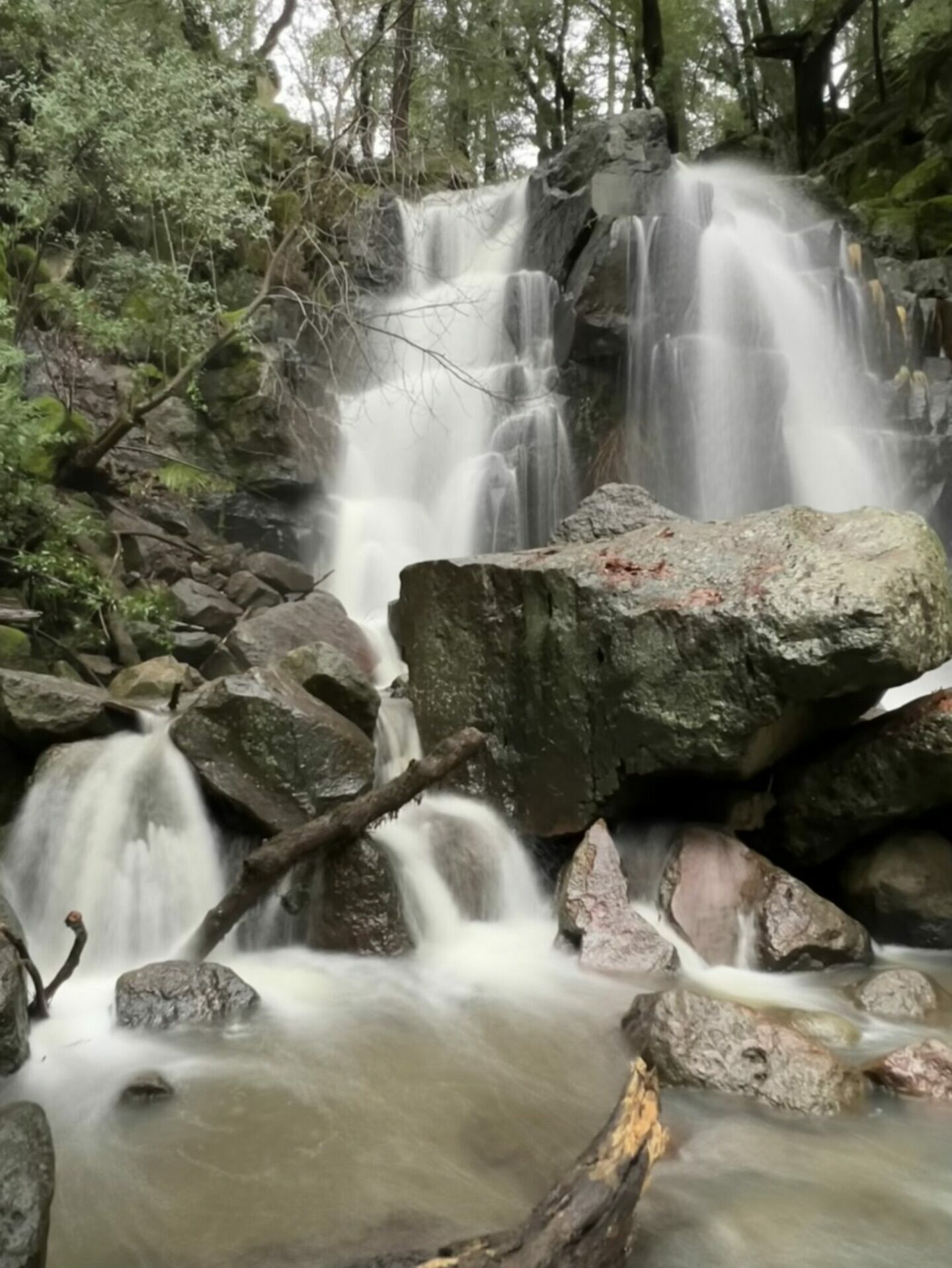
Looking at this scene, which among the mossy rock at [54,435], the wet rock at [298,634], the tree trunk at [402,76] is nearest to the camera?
the wet rock at [298,634]

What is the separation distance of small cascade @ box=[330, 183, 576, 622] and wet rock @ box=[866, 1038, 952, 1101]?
7.56 meters

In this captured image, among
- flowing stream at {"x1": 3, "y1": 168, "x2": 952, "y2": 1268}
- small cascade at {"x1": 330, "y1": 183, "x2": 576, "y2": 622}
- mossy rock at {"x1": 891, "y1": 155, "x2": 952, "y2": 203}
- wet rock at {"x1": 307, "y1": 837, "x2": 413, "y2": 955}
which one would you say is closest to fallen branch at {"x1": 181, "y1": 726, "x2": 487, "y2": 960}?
wet rock at {"x1": 307, "y1": 837, "x2": 413, "y2": 955}

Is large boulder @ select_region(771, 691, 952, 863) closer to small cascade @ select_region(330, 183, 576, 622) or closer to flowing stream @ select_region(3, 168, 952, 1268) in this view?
flowing stream @ select_region(3, 168, 952, 1268)

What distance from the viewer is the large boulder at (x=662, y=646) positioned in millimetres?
5051

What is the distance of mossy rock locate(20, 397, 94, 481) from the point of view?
870cm

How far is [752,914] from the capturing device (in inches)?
209

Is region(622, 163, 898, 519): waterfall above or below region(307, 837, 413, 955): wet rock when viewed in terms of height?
above

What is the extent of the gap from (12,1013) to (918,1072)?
11.7 feet

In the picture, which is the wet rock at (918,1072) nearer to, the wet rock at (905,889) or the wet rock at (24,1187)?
the wet rock at (905,889)

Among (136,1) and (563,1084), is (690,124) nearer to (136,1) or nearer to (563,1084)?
(136,1)

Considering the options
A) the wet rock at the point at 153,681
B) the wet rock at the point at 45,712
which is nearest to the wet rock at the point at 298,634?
the wet rock at the point at 153,681

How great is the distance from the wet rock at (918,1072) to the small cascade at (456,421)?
24.8 feet

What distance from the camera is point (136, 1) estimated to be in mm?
12391

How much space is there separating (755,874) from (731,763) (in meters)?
0.66
